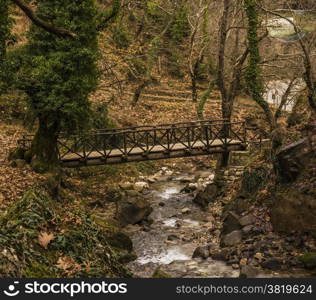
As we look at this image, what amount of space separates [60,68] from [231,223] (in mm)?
8213

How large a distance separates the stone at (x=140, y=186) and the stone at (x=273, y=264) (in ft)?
30.7

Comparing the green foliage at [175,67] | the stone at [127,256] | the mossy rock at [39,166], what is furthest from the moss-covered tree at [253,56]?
the green foliage at [175,67]

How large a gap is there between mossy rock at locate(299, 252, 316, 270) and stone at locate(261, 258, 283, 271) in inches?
23.0

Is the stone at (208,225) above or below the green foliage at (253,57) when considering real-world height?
below

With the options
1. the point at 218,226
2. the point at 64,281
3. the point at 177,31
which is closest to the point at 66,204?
the point at 218,226

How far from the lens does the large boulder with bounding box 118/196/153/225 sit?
1650cm

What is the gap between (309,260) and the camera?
10.9m

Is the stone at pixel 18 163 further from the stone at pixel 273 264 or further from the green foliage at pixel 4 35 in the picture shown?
the stone at pixel 273 264

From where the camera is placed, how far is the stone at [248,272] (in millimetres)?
10688

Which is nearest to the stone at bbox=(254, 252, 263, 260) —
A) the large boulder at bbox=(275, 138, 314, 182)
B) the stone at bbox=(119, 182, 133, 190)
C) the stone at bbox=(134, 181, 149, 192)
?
the large boulder at bbox=(275, 138, 314, 182)

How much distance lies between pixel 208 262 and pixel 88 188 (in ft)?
25.9

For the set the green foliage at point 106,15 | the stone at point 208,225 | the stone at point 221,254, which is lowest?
the stone at point 208,225

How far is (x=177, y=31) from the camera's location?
1580 inches

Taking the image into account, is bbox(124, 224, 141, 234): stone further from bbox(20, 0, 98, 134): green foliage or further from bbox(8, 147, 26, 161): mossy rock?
bbox(8, 147, 26, 161): mossy rock
